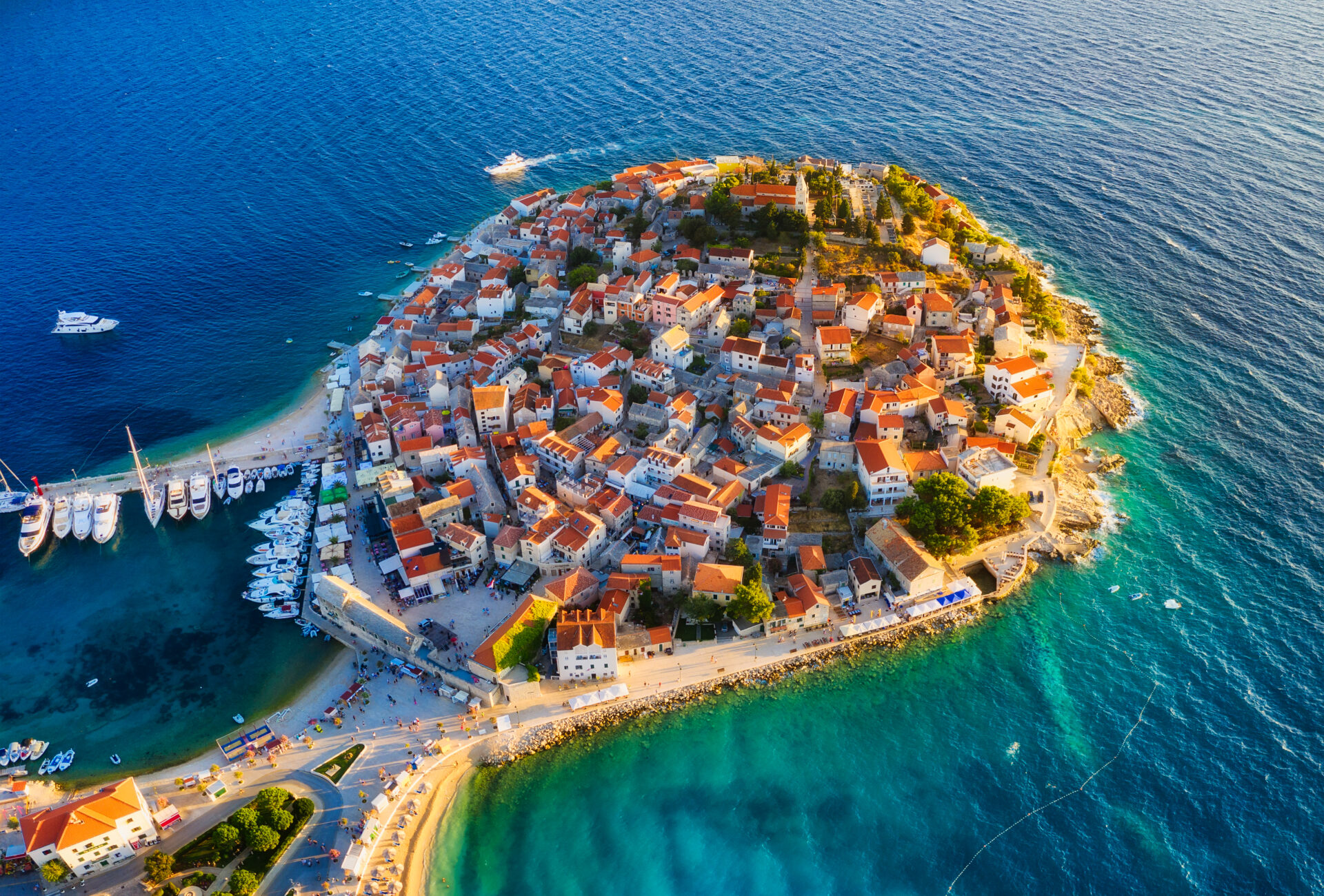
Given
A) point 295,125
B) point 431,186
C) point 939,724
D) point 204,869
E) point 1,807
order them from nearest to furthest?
point 204,869, point 1,807, point 939,724, point 431,186, point 295,125

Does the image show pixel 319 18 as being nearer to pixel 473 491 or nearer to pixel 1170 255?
pixel 473 491

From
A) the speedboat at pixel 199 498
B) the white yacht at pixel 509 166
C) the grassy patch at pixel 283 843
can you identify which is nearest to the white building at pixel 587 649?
the grassy patch at pixel 283 843

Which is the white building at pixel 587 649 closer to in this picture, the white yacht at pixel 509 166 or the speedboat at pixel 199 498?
the speedboat at pixel 199 498

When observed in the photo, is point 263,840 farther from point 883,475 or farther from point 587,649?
point 883,475

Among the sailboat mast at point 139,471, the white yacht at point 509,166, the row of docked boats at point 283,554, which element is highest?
the white yacht at point 509,166

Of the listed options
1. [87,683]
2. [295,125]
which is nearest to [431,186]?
[295,125]

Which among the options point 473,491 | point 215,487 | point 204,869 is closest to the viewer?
point 204,869
